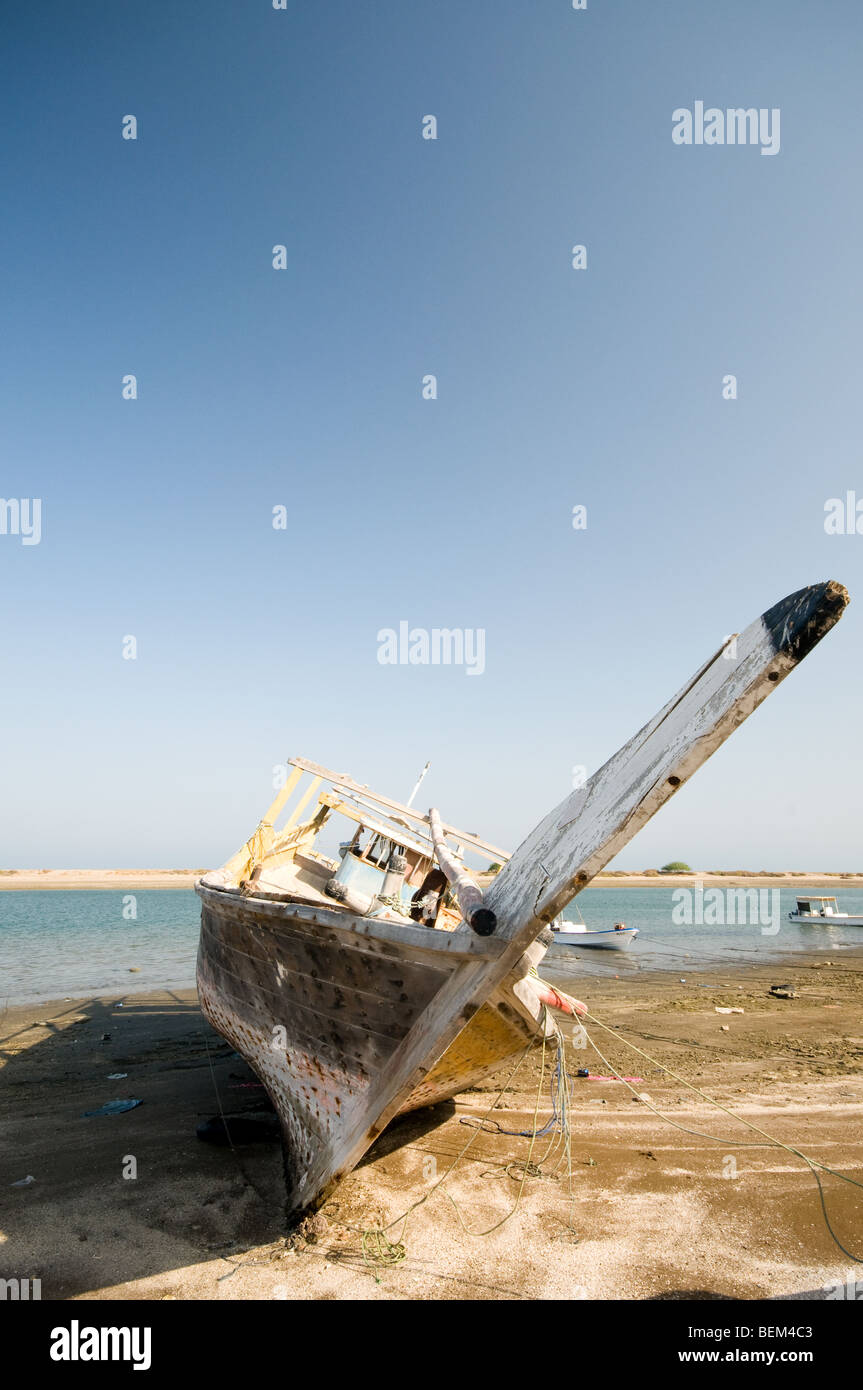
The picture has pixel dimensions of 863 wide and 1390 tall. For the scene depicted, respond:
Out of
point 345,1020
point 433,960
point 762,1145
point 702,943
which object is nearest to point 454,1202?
point 345,1020

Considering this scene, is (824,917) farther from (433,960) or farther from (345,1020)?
(433,960)

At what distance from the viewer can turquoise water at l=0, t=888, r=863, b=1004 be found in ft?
55.2

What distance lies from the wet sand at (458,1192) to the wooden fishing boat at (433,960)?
0.66 meters

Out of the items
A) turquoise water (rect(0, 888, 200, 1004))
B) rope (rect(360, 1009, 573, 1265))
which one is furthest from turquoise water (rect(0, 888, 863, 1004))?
rope (rect(360, 1009, 573, 1265))

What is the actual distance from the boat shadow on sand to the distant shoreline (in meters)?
60.8

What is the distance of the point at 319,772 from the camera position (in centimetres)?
983

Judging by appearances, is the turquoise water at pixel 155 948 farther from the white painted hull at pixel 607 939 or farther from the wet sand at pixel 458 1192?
the wet sand at pixel 458 1192

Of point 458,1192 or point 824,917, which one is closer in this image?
point 458,1192

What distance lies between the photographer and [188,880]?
74.8 metres

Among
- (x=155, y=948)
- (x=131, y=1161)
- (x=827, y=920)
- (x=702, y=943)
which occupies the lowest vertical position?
(x=827, y=920)

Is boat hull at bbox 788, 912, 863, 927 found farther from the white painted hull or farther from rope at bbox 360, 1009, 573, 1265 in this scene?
rope at bbox 360, 1009, 573, 1265

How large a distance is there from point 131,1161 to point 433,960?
4506mm
